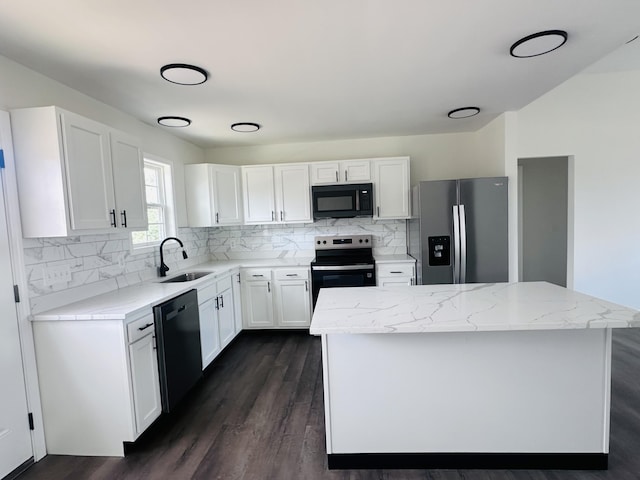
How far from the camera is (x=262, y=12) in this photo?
148 cm

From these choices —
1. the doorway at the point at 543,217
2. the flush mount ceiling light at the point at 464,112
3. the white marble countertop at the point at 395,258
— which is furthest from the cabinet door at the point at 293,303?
the doorway at the point at 543,217

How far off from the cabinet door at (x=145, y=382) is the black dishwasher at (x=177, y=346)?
52 millimetres

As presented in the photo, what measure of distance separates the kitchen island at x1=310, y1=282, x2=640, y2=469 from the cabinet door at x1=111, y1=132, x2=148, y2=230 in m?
1.67

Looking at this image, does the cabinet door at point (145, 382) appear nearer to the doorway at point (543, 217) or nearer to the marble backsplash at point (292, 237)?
the marble backsplash at point (292, 237)

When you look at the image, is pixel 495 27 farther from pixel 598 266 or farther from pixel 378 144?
pixel 598 266

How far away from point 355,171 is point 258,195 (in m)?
1.25

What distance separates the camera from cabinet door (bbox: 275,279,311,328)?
3.71 m

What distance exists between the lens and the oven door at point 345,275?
357 centimetres

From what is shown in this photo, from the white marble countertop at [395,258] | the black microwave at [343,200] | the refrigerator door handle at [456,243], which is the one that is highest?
the black microwave at [343,200]

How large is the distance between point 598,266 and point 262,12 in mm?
4567

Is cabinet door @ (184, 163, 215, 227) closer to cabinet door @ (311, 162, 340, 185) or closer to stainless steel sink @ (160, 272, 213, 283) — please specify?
stainless steel sink @ (160, 272, 213, 283)

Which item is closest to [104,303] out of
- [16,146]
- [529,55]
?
[16,146]

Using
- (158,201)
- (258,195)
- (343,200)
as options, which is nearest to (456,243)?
(343,200)

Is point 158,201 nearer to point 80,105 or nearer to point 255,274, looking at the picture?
point 80,105
